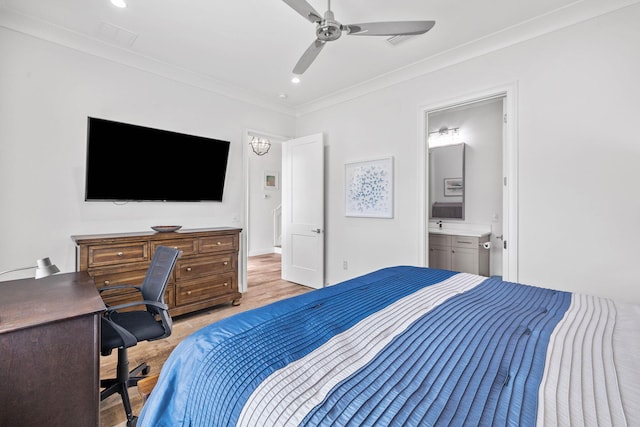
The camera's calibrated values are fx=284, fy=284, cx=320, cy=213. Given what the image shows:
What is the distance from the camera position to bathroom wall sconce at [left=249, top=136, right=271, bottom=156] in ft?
21.8

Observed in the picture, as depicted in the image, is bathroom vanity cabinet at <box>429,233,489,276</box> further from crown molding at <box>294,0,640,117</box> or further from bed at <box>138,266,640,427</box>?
bed at <box>138,266,640,427</box>

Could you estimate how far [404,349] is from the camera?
951mm

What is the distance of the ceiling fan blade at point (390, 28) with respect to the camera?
5.97ft

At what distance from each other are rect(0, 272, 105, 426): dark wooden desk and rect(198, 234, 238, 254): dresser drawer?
165 centimetres

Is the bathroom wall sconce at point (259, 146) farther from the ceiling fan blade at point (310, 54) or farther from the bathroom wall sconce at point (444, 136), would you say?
the ceiling fan blade at point (310, 54)

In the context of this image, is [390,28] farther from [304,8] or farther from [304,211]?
[304,211]

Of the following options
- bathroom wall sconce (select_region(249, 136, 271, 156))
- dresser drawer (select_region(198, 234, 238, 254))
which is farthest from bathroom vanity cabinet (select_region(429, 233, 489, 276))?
bathroom wall sconce (select_region(249, 136, 271, 156))

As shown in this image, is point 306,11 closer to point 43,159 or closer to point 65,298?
point 65,298

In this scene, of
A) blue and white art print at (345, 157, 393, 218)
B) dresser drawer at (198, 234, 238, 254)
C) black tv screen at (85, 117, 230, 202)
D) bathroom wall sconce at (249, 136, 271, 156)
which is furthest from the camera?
bathroom wall sconce at (249, 136, 271, 156)

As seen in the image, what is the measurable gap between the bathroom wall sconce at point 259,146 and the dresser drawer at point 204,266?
3843mm

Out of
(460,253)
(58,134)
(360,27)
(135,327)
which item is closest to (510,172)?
(460,253)

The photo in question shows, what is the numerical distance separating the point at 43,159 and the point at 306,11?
2591 millimetres

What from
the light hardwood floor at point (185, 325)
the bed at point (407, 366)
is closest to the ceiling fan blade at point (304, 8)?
the bed at point (407, 366)

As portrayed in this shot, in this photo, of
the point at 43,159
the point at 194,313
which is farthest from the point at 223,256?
the point at 43,159
